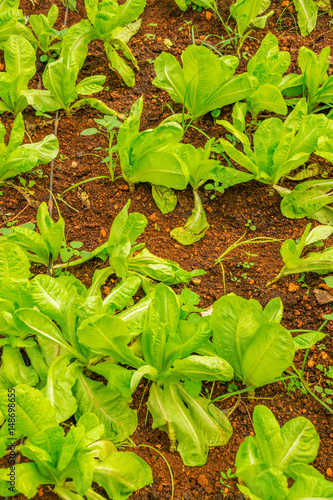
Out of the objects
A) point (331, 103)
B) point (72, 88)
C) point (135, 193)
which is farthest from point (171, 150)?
point (331, 103)

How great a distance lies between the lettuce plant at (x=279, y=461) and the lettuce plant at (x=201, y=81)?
174 cm

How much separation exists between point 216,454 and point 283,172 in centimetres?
145

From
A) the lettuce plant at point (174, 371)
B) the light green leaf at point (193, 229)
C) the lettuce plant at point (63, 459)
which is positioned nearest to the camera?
the lettuce plant at point (63, 459)

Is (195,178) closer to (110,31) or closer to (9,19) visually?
(110,31)

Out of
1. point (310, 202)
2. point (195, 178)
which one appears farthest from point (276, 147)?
point (195, 178)

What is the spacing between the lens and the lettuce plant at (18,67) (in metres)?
2.66

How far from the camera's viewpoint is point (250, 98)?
271cm

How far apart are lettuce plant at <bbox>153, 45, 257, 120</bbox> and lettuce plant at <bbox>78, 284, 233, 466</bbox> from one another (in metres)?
1.33

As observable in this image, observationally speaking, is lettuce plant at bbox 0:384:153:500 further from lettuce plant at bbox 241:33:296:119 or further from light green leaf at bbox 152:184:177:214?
lettuce plant at bbox 241:33:296:119

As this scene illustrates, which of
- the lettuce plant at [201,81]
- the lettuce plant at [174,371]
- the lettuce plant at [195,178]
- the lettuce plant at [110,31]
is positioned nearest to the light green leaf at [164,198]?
the lettuce plant at [195,178]

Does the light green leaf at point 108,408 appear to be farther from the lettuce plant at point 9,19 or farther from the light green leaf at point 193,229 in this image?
the lettuce plant at point 9,19

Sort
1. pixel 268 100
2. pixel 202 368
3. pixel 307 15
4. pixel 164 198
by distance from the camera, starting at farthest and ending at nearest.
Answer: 1. pixel 307 15
2. pixel 268 100
3. pixel 164 198
4. pixel 202 368

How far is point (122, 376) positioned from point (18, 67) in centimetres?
196

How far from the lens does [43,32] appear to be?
2863 millimetres
